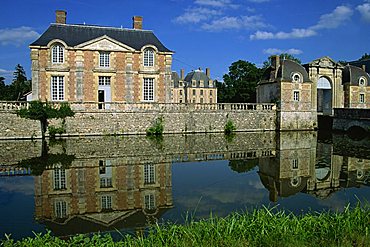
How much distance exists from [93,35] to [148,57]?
12.3 ft

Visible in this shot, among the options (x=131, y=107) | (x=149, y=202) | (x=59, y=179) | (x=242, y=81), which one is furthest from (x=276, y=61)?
(x=149, y=202)

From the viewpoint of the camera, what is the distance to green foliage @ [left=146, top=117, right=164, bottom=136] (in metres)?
18.9

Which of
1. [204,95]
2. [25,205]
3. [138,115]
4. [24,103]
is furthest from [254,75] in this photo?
[25,205]

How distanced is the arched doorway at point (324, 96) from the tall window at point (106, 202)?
74.4 ft

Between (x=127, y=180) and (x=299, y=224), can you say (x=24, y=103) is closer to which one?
(x=127, y=180)

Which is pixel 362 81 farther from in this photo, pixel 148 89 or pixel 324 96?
pixel 148 89

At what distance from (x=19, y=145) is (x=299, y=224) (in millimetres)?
13725

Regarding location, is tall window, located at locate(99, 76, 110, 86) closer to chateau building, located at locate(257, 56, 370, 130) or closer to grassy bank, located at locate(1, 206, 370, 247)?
chateau building, located at locate(257, 56, 370, 130)

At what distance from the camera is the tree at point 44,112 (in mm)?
16438

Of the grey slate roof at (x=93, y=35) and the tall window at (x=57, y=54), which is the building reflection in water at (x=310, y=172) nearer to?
the grey slate roof at (x=93, y=35)

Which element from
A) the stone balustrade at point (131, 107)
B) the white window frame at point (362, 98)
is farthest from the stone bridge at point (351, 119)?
the stone balustrade at point (131, 107)

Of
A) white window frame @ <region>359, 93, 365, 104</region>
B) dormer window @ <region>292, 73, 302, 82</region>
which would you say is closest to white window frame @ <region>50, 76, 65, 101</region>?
dormer window @ <region>292, 73, 302, 82</region>

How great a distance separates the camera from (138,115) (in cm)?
1880

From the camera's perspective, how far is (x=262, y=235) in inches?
142
